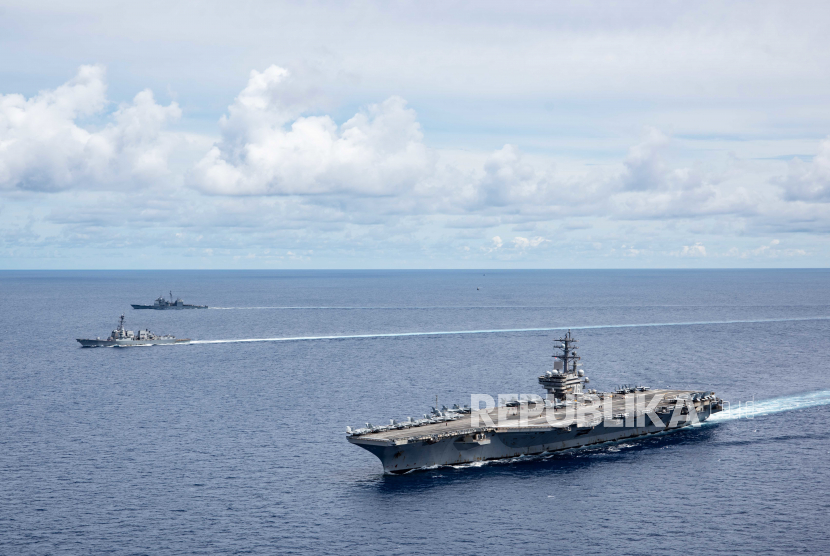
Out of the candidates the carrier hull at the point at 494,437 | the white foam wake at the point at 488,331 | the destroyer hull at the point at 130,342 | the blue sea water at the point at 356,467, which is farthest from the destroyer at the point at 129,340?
the carrier hull at the point at 494,437

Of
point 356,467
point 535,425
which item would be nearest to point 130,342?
point 356,467

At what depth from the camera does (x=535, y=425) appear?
6650cm

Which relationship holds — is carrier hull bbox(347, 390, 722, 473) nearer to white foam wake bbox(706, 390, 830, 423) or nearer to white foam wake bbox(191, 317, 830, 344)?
white foam wake bbox(706, 390, 830, 423)

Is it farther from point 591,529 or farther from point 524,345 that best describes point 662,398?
point 524,345

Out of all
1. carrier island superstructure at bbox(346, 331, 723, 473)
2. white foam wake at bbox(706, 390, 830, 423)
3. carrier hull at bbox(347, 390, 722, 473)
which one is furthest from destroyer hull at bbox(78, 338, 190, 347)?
white foam wake at bbox(706, 390, 830, 423)

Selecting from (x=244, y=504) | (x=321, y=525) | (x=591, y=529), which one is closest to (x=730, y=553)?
(x=591, y=529)

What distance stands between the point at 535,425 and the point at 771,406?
3323 cm

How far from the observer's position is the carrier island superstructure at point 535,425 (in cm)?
6106

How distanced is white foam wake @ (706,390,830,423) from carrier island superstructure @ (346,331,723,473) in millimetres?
2388

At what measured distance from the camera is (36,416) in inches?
3078

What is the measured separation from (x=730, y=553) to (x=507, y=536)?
40.9ft

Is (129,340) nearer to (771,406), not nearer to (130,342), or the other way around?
(130,342)

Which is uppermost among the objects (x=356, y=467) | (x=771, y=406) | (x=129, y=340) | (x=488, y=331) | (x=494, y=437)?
(x=488, y=331)

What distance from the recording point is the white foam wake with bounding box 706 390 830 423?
81562 millimetres
